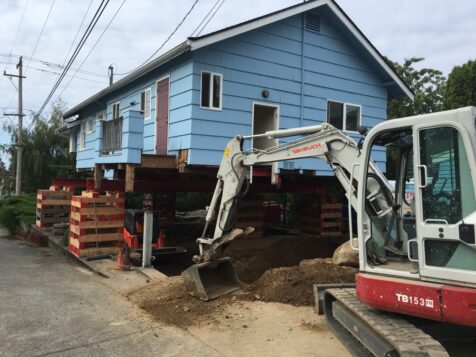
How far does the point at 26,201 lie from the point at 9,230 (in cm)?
208

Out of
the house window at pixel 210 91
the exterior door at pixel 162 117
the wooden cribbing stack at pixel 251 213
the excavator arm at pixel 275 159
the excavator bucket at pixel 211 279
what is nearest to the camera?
the excavator arm at pixel 275 159

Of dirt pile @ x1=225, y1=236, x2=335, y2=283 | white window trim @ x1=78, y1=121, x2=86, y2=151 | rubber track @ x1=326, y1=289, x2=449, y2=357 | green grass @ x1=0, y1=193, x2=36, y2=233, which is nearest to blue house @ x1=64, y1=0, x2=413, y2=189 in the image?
dirt pile @ x1=225, y1=236, x2=335, y2=283

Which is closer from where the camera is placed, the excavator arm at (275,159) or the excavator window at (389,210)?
the excavator window at (389,210)

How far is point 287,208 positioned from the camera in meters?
23.6

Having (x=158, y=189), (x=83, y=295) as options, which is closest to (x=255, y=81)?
(x=158, y=189)

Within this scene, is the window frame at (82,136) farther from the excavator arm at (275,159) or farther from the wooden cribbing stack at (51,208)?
the excavator arm at (275,159)

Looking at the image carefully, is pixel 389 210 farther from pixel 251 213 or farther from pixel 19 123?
pixel 19 123

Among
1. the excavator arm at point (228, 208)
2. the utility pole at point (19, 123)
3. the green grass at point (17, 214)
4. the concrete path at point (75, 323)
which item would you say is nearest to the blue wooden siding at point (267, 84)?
the excavator arm at point (228, 208)

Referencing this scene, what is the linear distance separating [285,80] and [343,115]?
232 cm

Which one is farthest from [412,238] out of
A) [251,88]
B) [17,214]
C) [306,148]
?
[17,214]

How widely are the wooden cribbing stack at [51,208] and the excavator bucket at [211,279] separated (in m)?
12.0

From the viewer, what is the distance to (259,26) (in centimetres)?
1169

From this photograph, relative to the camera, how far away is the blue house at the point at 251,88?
36.3ft

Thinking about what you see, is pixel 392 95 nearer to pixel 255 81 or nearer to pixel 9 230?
pixel 255 81
